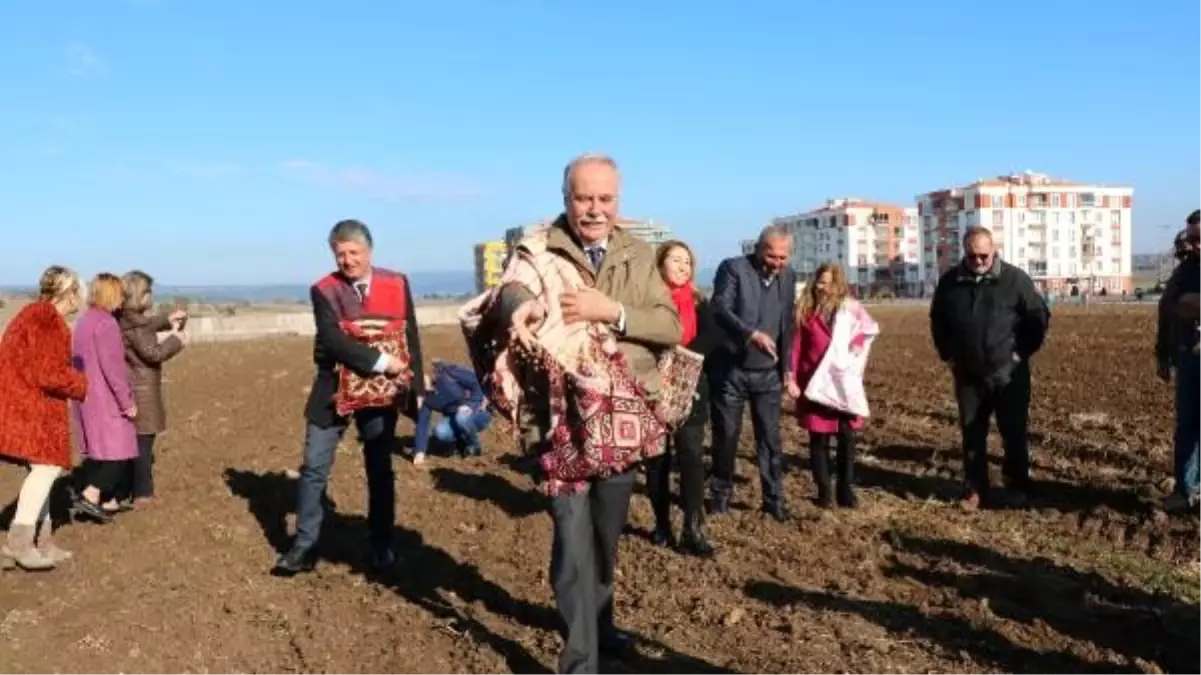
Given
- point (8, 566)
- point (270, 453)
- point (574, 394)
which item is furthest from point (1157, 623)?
point (270, 453)

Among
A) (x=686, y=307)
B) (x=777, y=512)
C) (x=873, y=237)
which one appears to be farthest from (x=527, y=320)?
(x=873, y=237)

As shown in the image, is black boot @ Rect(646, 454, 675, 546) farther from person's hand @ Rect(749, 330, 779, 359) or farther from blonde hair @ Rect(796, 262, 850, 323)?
blonde hair @ Rect(796, 262, 850, 323)

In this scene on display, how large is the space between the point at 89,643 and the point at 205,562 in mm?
1326

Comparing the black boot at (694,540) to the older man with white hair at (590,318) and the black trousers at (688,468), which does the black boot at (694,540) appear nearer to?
the black trousers at (688,468)

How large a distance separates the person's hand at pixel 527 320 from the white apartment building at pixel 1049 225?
12717 cm

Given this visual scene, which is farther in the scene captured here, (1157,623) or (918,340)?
(918,340)

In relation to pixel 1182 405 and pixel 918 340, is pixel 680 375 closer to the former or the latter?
pixel 1182 405

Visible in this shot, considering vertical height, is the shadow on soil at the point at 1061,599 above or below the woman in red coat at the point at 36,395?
below

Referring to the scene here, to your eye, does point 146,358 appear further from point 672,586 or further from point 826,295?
point 826,295

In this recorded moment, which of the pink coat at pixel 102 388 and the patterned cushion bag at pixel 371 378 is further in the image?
the pink coat at pixel 102 388

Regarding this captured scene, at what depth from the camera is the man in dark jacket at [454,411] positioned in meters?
9.45

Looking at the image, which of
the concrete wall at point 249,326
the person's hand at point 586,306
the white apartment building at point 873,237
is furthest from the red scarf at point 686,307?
the white apartment building at point 873,237

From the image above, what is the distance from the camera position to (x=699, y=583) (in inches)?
220

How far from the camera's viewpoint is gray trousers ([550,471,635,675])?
396 centimetres
